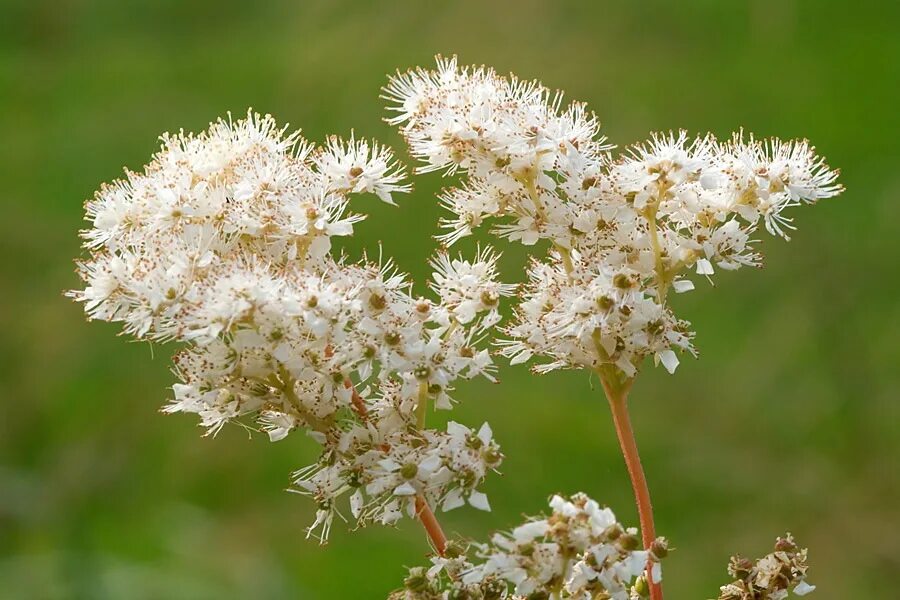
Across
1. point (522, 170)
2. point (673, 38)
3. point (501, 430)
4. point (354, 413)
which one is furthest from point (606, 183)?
point (673, 38)

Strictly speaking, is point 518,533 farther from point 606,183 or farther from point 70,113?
point 70,113

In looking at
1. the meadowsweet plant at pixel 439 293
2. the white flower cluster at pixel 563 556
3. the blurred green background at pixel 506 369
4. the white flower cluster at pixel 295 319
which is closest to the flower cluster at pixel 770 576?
the meadowsweet plant at pixel 439 293

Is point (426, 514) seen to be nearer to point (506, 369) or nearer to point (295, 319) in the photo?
point (295, 319)

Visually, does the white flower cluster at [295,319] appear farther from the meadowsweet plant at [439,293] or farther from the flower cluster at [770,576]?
the flower cluster at [770,576]

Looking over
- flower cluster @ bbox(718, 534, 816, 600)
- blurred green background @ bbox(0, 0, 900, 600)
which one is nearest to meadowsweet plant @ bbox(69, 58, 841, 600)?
flower cluster @ bbox(718, 534, 816, 600)

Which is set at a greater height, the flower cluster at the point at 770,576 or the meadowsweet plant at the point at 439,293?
the meadowsweet plant at the point at 439,293

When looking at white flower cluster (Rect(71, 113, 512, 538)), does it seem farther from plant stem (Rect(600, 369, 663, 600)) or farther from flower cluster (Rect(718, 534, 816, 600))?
flower cluster (Rect(718, 534, 816, 600))

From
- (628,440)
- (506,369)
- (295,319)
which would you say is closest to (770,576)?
(628,440)
